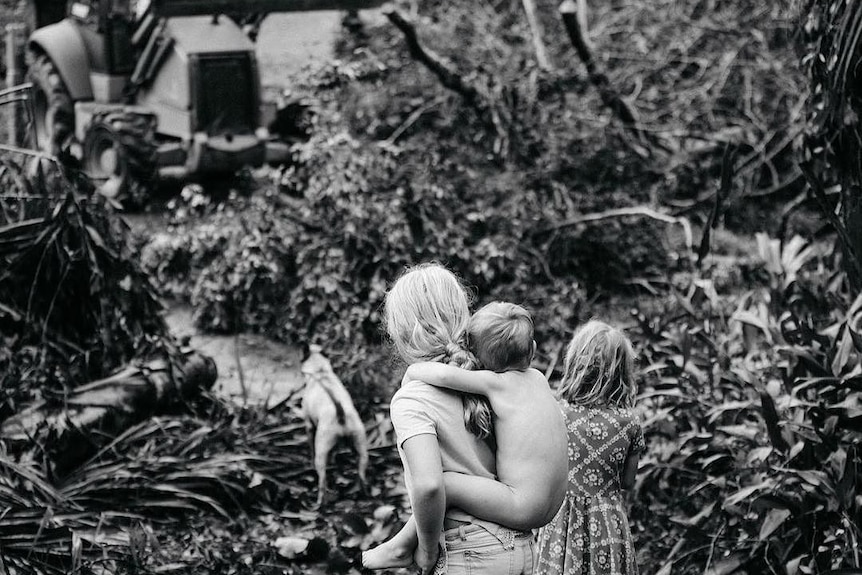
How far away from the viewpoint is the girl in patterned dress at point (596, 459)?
146 inches

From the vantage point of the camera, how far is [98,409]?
19.5 ft

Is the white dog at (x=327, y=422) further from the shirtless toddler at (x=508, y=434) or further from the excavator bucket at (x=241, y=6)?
the excavator bucket at (x=241, y=6)

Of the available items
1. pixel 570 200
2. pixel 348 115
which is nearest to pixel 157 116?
pixel 348 115

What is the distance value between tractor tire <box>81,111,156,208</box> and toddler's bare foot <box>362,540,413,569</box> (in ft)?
24.6

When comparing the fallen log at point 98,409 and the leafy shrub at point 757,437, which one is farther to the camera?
the fallen log at point 98,409

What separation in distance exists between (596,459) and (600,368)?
316mm

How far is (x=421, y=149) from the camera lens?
8844mm

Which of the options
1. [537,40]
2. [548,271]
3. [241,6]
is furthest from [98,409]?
[537,40]

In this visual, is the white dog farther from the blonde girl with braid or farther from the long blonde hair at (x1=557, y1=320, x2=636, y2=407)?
the blonde girl with braid

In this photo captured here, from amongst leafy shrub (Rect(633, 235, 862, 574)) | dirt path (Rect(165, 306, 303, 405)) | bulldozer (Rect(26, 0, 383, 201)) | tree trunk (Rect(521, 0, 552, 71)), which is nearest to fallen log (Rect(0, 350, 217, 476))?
dirt path (Rect(165, 306, 303, 405))

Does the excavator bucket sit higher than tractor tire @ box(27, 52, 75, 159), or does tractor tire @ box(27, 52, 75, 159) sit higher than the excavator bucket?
the excavator bucket

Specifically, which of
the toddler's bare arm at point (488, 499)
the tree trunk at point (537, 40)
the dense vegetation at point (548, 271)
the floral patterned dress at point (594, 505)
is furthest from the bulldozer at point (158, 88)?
the toddler's bare arm at point (488, 499)

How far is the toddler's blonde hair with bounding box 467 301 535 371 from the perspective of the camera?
299 centimetres

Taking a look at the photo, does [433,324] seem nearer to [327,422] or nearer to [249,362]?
[327,422]
